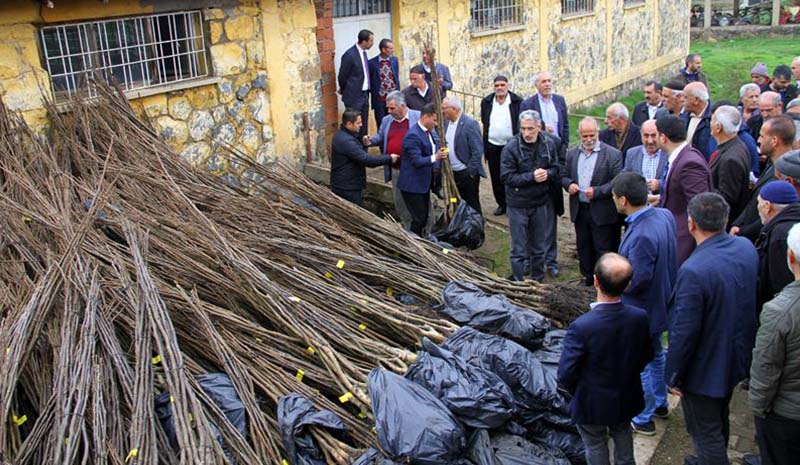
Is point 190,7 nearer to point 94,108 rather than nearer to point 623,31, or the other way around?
point 94,108

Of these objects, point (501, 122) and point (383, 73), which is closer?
point (501, 122)

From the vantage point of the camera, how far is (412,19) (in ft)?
39.1

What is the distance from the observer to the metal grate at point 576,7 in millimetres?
15783

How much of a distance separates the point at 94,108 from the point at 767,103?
691 centimetres

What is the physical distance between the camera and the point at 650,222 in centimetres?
516

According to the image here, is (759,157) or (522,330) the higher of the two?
(759,157)

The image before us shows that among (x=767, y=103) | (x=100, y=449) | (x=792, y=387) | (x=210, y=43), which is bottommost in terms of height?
(x=100, y=449)

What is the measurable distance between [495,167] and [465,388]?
526cm

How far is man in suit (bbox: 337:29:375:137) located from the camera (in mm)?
10211

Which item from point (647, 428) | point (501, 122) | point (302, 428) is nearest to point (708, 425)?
point (647, 428)

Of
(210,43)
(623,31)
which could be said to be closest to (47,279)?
(210,43)

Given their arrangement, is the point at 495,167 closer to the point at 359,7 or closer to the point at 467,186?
the point at 467,186

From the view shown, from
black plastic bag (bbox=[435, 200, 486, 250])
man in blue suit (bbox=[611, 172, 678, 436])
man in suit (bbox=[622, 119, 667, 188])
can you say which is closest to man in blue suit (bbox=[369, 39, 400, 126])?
black plastic bag (bbox=[435, 200, 486, 250])

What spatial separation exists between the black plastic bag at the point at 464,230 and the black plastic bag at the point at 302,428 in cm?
356
